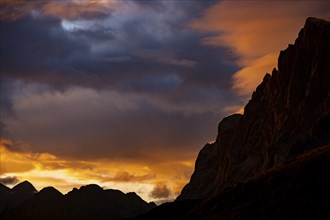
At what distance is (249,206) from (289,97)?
121 meters

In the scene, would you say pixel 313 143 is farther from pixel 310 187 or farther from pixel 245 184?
pixel 310 187

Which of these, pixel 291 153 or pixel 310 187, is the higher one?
pixel 291 153

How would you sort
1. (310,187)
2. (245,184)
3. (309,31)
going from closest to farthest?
(310,187)
(245,184)
(309,31)

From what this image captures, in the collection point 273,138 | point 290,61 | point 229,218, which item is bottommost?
point 229,218

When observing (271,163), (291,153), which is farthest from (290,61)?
(291,153)

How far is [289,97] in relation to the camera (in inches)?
7446

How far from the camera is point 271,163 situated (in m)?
175

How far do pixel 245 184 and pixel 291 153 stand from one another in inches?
2019

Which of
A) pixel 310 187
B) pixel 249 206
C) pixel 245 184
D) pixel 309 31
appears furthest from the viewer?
pixel 309 31

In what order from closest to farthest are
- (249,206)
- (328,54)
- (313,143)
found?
1. (249,206)
2. (313,143)
3. (328,54)

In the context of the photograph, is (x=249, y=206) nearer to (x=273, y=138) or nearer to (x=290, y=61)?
(x=273, y=138)

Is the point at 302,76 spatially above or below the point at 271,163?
above

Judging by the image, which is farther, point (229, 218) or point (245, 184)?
point (245, 184)

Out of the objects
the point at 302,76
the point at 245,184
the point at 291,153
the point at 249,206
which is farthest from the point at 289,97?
the point at 249,206
